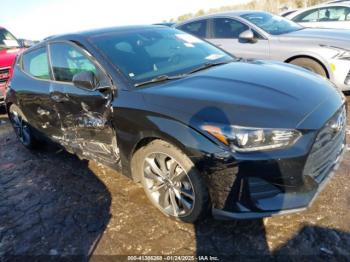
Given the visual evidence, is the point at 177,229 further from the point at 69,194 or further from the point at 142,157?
the point at 69,194

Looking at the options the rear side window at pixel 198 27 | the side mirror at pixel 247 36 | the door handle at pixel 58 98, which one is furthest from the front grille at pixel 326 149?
the rear side window at pixel 198 27

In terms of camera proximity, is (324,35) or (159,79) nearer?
(159,79)

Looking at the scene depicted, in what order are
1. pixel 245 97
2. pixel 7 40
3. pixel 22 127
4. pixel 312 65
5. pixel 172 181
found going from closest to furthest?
pixel 245 97
pixel 172 181
pixel 22 127
pixel 312 65
pixel 7 40

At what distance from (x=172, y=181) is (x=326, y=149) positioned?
4.05 feet

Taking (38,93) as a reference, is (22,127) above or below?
below

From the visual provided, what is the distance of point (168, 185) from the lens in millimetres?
3068

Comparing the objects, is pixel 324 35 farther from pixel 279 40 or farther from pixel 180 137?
pixel 180 137

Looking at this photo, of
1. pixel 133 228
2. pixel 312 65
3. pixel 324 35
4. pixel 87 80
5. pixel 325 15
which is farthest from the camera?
pixel 325 15

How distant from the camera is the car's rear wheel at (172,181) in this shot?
2.71 meters

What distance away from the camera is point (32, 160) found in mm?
4938

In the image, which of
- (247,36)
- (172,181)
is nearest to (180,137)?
(172,181)

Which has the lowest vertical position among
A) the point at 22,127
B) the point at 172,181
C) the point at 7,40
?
the point at 22,127

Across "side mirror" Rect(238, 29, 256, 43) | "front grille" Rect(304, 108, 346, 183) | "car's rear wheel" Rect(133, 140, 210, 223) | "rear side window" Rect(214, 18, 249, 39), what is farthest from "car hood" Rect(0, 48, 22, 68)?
"front grille" Rect(304, 108, 346, 183)

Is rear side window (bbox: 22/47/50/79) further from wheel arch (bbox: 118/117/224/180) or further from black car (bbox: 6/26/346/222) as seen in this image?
wheel arch (bbox: 118/117/224/180)
